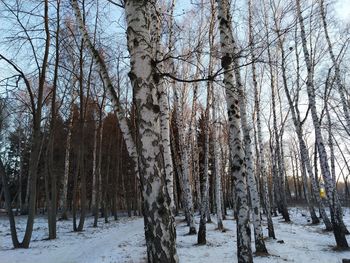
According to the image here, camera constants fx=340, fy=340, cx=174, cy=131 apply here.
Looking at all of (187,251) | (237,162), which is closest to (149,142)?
(237,162)

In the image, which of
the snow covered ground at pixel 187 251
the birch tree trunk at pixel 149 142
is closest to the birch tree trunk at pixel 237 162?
the birch tree trunk at pixel 149 142

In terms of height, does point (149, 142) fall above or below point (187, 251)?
above

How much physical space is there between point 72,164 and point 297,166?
35.4 m

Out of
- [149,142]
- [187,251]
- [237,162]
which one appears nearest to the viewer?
[149,142]

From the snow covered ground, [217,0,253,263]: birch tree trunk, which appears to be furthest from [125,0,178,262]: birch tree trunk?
the snow covered ground

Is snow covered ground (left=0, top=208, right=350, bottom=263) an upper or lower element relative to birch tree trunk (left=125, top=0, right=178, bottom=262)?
lower

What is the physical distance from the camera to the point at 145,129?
4.11m

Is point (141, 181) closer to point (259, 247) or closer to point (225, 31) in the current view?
point (225, 31)

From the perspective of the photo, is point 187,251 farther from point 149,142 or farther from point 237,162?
point 149,142

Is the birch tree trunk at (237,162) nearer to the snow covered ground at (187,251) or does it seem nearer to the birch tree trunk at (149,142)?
the birch tree trunk at (149,142)

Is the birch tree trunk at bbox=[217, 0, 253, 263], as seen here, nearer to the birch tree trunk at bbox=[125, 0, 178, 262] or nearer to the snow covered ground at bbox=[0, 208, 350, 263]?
the birch tree trunk at bbox=[125, 0, 178, 262]

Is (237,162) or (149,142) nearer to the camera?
(149,142)

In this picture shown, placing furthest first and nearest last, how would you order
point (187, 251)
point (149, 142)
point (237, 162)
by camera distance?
point (187, 251), point (237, 162), point (149, 142)

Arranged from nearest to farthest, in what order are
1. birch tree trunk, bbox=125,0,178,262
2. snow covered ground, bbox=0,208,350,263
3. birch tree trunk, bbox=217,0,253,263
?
birch tree trunk, bbox=125,0,178,262 < birch tree trunk, bbox=217,0,253,263 < snow covered ground, bbox=0,208,350,263
